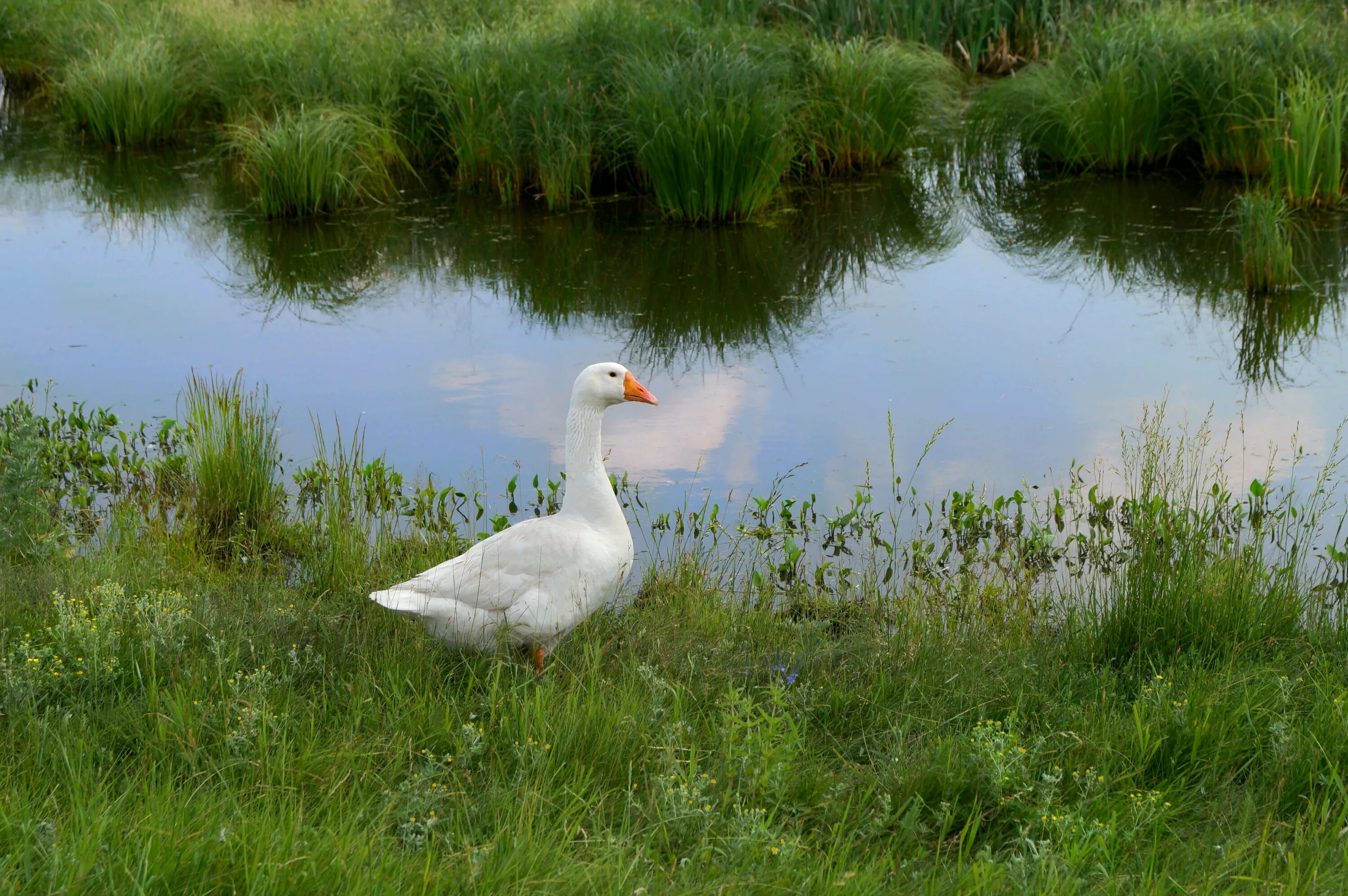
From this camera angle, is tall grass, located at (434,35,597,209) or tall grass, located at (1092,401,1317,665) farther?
tall grass, located at (434,35,597,209)

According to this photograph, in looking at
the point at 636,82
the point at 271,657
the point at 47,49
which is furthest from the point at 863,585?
the point at 47,49

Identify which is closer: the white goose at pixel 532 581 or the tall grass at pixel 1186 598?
the white goose at pixel 532 581

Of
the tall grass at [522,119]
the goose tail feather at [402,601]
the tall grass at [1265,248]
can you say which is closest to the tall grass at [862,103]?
the tall grass at [522,119]

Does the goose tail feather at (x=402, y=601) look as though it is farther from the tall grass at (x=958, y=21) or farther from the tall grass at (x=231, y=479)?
the tall grass at (x=958, y=21)

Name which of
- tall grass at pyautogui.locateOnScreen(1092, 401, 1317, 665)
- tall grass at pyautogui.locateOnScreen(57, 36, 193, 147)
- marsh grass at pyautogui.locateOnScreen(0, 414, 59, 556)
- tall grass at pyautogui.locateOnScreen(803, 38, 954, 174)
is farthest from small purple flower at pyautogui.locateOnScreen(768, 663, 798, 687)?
tall grass at pyautogui.locateOnScreen(57, 36, 193, 147)

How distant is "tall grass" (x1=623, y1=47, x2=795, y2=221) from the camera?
10586 mm

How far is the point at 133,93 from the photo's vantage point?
14.2m

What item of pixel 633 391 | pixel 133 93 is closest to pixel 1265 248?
pixel 633 391

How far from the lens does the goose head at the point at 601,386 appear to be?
15.0 feet

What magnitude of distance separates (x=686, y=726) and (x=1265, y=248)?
7489mm

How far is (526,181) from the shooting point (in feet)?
39.5

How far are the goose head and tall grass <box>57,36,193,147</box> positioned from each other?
38.9 ft

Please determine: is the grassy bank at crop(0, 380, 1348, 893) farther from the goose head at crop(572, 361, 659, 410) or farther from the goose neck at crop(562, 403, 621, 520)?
the goose head at crop(572, 361, 659, 410)

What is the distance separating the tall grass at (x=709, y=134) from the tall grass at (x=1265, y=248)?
393cm
